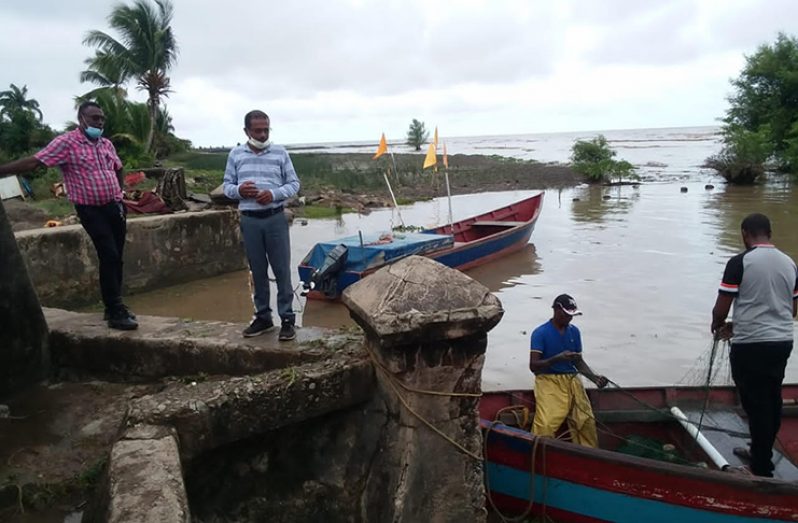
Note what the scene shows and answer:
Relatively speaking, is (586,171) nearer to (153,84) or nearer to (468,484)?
(153,84)

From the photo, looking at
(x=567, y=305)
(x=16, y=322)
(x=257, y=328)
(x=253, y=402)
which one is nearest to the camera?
(x=253, y=402)

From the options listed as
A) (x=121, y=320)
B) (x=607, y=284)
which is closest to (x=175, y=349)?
(x=121, y=320)

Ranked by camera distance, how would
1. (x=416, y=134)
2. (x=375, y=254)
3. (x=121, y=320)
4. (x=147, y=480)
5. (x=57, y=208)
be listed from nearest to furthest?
(x=147, y=480)
(x=121, y=320)
(x=375, y=254)
(x=57, y=208)
(x=416, y=134)

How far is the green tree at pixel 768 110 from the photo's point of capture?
99.8ft

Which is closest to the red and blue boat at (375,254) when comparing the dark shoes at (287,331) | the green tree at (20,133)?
the dark shoes at (287,331)

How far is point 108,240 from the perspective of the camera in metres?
4.33

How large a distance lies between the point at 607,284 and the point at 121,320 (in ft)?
30.2

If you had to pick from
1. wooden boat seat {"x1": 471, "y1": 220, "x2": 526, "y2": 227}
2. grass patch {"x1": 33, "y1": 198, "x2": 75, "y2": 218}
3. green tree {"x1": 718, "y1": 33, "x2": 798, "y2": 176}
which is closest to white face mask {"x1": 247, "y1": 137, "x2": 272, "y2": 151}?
grass patch {"x1": 33, "y1": 198, "x2": 75, "y2": 218}

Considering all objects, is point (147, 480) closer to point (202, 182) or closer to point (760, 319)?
point (760, 319)

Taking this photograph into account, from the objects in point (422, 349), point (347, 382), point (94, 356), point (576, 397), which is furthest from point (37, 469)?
point (576, 397)

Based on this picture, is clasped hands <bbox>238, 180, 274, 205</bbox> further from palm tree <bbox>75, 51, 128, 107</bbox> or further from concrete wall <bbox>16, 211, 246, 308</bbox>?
palm tree <bbox>75, 51, 128, 107</bbox>

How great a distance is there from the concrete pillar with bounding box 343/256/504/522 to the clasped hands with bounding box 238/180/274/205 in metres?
0.99

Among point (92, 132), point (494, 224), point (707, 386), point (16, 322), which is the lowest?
point (707, 386)

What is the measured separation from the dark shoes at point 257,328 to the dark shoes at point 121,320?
Answer: 84 centimetres
